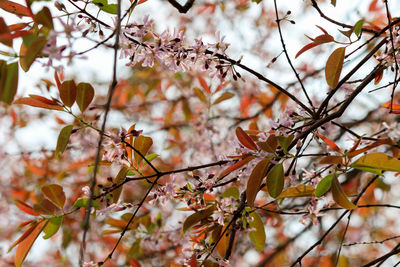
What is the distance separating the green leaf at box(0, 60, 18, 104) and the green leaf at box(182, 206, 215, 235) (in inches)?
18.8

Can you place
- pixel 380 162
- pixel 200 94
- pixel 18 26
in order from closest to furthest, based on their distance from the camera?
pixel 380 162 → pixel 18 26 → pixel 200 94

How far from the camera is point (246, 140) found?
0.83 meters

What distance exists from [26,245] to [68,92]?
385 mm

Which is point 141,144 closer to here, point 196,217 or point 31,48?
point 196,217

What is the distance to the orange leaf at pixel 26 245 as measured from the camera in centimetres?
93

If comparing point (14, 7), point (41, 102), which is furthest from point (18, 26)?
point (41, 102)

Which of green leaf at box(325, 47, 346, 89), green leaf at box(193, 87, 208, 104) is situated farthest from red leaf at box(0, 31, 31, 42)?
green leaf at box(193, 87, 208, 104)

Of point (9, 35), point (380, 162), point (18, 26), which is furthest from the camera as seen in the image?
point (18, 26)

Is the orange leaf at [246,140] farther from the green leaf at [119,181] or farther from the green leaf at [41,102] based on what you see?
the green leaf at [41,102]

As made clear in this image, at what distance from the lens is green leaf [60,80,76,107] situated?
870 millimetres

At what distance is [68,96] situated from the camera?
0.88 metres

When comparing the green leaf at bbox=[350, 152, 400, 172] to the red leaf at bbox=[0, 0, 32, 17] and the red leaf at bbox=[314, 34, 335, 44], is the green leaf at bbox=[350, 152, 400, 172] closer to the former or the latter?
the red leaf at bbox=[314, 34, 335, 44]

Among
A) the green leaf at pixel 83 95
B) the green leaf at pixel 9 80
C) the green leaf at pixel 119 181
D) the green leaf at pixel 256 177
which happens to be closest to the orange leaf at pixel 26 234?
the green leaf at pixel 119 181

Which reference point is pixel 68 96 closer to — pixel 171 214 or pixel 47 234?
pixel 47 234
